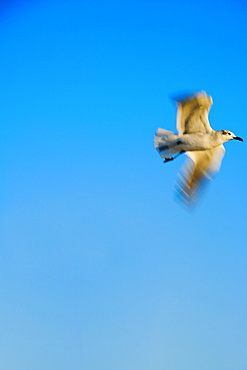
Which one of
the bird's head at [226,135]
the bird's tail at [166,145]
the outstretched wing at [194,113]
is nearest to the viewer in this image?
the outstretched wing at [194,113]

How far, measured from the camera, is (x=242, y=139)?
12828 mm

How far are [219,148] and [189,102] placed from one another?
1352mm

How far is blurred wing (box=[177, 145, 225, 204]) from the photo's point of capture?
12523mm

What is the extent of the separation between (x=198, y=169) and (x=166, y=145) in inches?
35.2

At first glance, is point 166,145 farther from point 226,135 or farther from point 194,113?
point 226,135

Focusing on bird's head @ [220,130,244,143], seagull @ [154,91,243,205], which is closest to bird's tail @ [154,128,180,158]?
seagull @ [154,91,243,205]

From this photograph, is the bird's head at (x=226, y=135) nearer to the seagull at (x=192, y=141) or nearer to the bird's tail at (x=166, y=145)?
the seagull at (x=192, y=141)

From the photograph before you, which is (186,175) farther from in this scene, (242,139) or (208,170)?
(242,139)

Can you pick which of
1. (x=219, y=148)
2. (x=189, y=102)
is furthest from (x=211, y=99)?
(x=219, y=148)

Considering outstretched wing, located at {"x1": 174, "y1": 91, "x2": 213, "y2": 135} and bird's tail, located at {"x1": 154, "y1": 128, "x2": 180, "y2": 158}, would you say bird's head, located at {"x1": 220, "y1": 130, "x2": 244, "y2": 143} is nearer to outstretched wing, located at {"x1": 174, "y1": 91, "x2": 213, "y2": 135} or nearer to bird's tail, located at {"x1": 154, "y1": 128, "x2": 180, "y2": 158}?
outstretched wing, located at {"x1": 174, "y1": 91, "x2": 213, "y2": 135}

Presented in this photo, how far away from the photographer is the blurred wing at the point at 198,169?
1252cm

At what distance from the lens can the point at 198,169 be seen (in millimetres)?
12758

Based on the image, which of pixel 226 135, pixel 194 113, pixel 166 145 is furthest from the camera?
pixel 226 135

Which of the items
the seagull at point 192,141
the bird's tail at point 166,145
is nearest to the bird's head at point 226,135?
the seagull at point 192,141
